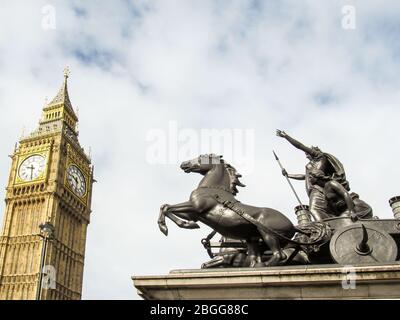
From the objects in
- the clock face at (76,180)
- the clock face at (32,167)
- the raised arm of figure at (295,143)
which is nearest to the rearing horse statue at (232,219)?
the raised arm of figure at (295,143)

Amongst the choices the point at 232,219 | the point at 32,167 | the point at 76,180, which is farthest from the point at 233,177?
the point at 76,180

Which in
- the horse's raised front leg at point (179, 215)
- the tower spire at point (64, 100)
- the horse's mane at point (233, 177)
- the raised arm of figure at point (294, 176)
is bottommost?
the horse's raised front leg at point (179, 215)

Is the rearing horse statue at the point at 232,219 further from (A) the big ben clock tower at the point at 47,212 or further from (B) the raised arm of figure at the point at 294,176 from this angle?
(A) the big ben clock tower at the point at 47,212

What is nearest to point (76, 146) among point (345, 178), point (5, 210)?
point (5, 210)

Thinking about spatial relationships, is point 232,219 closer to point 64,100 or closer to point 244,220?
point 244,220

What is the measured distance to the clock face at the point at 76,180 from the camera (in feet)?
283

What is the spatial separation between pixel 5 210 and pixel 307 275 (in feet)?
263

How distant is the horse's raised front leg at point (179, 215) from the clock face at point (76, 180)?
254 ft

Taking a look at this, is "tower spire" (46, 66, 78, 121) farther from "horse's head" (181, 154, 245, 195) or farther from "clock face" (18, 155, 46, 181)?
"horse's head" (181, 154, 245, 195)

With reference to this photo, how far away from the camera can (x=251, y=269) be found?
30.7 ft

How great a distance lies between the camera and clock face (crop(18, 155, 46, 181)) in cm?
8375

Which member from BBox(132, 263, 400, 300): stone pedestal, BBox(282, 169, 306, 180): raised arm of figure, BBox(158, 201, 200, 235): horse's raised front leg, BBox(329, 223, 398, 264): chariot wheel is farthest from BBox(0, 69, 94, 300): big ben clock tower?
BBox(329, 223, 398, 264): chariot wheel

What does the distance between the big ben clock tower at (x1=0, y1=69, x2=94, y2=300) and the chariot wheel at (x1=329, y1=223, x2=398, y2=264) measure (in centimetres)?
6852
